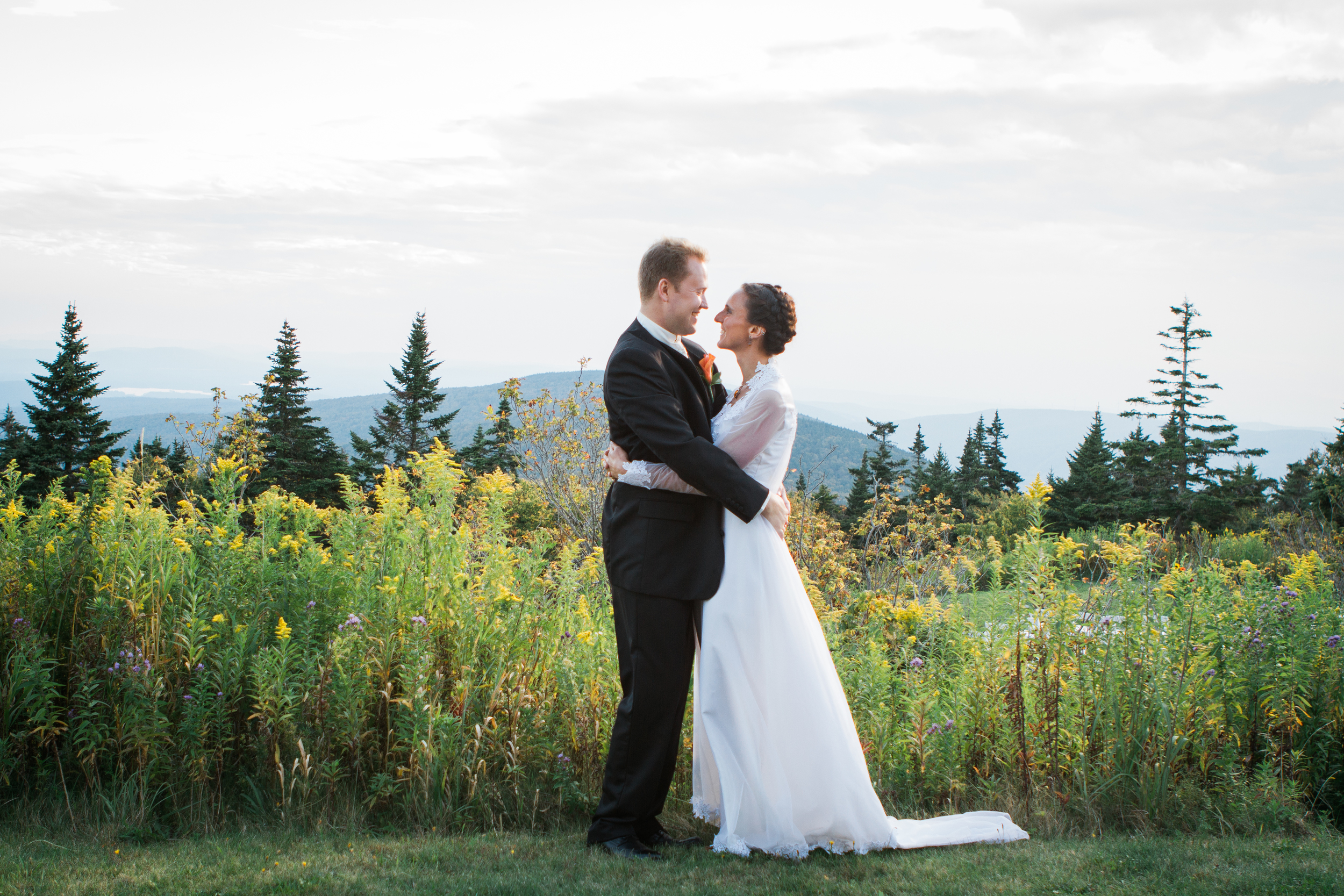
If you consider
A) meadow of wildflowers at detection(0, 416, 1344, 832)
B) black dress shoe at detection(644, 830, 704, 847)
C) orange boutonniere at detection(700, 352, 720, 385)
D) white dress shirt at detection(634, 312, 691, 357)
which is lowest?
black dress shoe at detection(644, 830, 704, 847)

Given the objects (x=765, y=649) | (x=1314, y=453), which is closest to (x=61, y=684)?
(x=765, y=649)

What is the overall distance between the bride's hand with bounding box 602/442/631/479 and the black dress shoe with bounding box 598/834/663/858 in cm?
145

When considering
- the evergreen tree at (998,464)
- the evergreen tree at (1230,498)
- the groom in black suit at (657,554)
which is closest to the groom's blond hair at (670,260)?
the groom in black suit at (657,554)

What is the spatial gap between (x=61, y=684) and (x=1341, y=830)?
5775 mm

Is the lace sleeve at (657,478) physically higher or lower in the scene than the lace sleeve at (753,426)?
lower

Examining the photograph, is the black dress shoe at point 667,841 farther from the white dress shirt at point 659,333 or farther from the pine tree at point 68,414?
the pine tree at point 68,414

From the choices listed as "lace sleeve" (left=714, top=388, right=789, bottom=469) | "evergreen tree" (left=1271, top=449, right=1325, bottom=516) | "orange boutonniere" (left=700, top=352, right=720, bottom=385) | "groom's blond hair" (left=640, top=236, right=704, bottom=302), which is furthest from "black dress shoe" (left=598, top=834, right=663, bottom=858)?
"evergreen tree" (left=1271, top=449, right=1325, bottom=516)

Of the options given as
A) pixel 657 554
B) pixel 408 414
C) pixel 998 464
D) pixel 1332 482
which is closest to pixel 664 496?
pixel 657 554

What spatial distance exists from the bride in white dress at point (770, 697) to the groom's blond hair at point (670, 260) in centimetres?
29

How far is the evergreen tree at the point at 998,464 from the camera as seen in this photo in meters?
55.9

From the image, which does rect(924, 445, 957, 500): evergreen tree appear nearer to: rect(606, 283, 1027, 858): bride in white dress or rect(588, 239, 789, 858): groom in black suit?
rect(606, 283, 1027, 858): bride in white dress

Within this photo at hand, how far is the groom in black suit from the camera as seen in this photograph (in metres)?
3.38

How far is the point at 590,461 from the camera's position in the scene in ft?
41.2

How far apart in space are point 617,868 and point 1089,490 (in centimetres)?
4359
